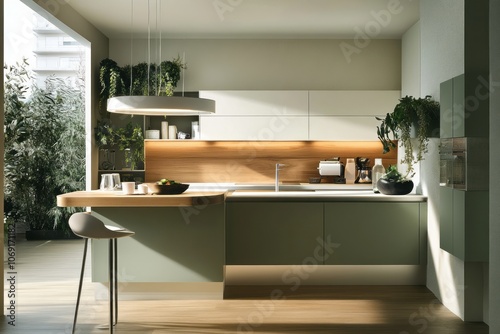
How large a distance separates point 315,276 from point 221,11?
2.89 m

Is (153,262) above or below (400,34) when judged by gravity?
below

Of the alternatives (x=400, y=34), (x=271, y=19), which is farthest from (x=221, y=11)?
(x=400, y=34)

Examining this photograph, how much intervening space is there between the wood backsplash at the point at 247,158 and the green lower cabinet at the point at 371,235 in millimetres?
2409

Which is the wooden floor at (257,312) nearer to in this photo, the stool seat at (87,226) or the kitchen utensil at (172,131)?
the stool seat at (87,226)

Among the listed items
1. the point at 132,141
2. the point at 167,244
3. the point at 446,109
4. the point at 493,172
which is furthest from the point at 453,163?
the point at 132,141

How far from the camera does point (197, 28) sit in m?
7.17

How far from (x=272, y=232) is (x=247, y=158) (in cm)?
248

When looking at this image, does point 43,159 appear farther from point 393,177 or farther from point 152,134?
point 393,177

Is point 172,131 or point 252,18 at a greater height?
point 252,18

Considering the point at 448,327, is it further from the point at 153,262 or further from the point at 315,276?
the point at 153,262

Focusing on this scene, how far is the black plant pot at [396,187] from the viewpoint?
5395 millimetres

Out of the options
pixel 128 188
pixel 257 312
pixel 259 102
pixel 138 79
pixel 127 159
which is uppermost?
pixel 138 79

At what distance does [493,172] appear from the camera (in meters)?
3.16

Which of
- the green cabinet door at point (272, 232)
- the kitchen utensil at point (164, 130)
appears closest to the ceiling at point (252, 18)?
the kitchen utensil at point (164, 130)
